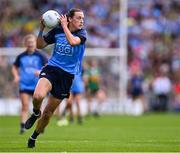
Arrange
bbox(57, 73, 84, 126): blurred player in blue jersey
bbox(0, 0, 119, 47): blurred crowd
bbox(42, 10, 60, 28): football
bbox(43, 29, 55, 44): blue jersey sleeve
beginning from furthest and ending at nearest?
bbox(0, 0, 119, 47): blurred crowd, bbox(57, 73, 84, 126): blurred player in blue jersey, bbox(43, 29, 55, 44): blue jersey sleeve, bbox(42, 10, 60, 28): football

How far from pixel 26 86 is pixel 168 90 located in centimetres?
1769

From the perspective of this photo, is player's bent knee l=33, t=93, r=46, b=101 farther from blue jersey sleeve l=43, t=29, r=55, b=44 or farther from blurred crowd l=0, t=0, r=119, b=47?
blurred crowd l=0, t=0, r=119, b=47

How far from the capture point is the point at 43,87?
12977 mm

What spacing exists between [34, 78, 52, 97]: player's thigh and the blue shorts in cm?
9

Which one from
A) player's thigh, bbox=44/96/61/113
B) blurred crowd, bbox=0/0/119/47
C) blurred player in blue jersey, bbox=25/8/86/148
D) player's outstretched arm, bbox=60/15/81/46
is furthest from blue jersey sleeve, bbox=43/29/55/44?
blurred crowd, bbox=0/0/119/47

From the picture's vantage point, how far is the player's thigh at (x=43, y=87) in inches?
507

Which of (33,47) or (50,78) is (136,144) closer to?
(50,78)

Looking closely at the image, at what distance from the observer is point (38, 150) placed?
12.7 meters

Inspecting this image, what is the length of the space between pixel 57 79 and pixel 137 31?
79.3 ft

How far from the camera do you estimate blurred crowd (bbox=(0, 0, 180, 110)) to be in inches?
1383

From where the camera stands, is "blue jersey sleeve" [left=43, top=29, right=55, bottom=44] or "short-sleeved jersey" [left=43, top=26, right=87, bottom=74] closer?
"short-sleeved jersey" [left=43, top=26, right=87, bottom=74]

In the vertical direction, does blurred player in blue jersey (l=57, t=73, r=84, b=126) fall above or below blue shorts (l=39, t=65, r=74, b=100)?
below

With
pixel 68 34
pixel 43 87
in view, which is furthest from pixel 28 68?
pixel 68 34

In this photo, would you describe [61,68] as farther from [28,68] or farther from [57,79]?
[28,68]
